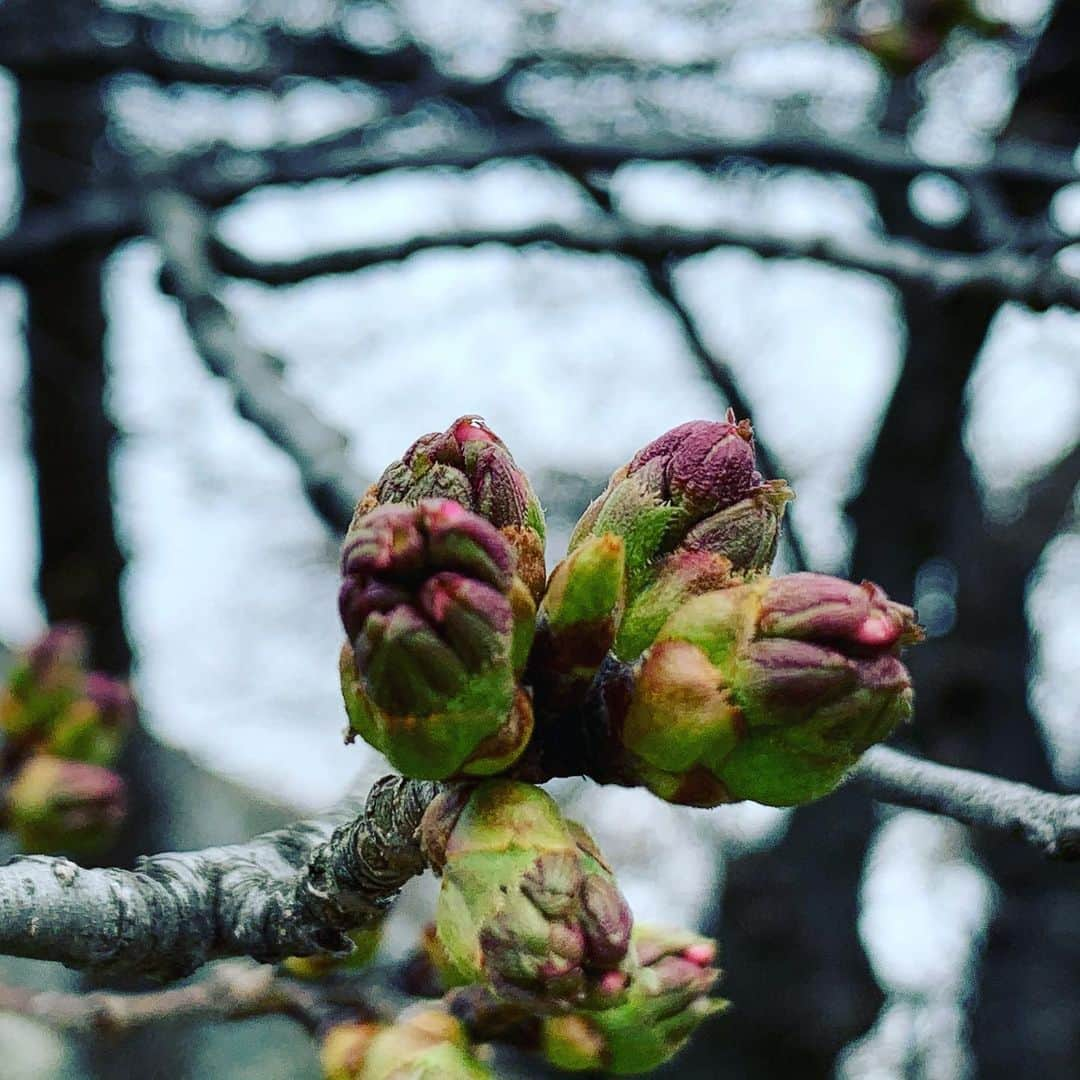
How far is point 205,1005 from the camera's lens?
4.47 ft

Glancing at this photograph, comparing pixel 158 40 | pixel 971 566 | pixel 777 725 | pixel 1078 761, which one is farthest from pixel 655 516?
pixel 1078 761

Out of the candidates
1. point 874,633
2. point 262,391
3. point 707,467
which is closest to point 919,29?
point 262,391

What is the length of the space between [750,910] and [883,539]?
6.25 ft

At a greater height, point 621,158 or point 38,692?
point 621,158

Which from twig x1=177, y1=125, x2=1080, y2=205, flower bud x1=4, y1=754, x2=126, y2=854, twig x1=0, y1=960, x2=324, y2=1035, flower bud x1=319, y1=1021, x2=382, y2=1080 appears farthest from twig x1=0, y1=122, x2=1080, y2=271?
flower bud x1=319, y1=1021, x2=382, y2=1080

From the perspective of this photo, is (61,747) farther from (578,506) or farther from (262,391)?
(578,506)

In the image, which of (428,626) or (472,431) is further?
(472,431)

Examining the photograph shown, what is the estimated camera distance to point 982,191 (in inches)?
94.1

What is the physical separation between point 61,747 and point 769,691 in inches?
52.8

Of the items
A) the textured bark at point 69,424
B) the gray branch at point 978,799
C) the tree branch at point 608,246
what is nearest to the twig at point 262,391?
the tree branch at point 608,246

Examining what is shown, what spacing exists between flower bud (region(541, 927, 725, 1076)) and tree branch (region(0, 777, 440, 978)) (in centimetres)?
23

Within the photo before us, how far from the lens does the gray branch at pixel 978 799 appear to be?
77 cm

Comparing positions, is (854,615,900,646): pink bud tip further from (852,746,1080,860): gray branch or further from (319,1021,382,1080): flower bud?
(319,1021,382,1080): flower bud

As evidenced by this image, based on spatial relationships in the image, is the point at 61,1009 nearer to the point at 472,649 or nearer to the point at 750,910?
the point at 472,649
